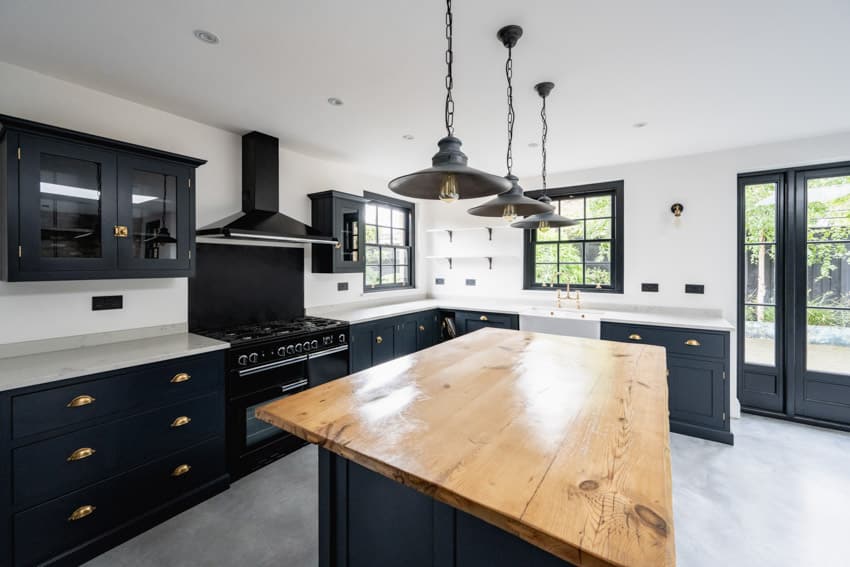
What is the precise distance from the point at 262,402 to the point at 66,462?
40.8 inches

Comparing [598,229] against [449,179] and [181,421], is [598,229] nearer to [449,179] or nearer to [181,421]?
[449,179]

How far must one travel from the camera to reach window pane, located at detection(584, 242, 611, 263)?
Answer: 4259 mm

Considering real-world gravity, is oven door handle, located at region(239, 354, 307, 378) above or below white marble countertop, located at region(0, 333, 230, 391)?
below

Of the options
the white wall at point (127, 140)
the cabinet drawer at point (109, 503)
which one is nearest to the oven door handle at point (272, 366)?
the cabinet drawer at point (109, 503)

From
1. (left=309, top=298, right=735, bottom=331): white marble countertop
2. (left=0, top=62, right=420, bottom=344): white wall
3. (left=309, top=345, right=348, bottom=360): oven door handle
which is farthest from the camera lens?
(left=309, top=298, right=735, bottom=331): white marble countertop

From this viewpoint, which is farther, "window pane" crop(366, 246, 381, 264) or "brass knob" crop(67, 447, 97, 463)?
"window pane" crop(366, 246, 381, 264)

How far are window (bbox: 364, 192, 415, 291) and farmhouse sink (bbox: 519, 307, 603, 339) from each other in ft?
6.00

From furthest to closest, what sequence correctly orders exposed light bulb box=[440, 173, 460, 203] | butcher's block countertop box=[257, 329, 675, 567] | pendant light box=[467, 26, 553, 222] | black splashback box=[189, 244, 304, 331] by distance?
1. black splashback box=[189, 244, 304, 331]
2. pendant light box=[467, 26, 553, 222]
3. exposed light bulb box=[440, 173, 460, 203]
4. butcher's block countertop box=[257, 329, 675, 567]

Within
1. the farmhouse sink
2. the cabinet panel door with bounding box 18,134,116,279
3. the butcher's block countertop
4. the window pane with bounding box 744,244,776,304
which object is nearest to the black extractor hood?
the cabinet panel door with bounding box 18,134,116,279

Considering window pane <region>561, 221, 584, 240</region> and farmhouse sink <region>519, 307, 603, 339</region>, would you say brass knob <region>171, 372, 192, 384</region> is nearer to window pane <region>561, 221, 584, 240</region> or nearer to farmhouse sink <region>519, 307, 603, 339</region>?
farmhouse sink <region>519, 307, 603, 339</region>

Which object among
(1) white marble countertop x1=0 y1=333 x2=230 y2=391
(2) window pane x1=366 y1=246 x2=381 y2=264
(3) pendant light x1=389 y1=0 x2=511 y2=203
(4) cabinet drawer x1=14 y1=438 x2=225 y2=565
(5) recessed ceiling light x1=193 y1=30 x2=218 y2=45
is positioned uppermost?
(5) recessed ceiling light x1=193 y1=30 x2=218 y2=45

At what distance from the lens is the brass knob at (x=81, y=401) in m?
1.82

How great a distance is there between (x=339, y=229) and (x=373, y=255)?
102 centimetres

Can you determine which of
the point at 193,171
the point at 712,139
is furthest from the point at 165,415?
the point at 712,139
